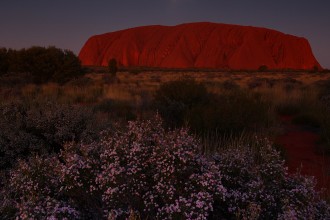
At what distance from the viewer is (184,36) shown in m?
114

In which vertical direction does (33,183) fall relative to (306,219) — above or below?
above

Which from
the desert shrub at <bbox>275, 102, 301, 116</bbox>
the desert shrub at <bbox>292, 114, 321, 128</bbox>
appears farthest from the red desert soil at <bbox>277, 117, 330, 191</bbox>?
the desert shrub at <bbox>275, 102, 301, 116</bbox>

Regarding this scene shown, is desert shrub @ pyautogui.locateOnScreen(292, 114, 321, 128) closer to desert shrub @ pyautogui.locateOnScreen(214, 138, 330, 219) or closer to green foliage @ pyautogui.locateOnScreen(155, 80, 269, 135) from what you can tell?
green foliage @ pyautogui.locateOnScreen(155, 80, 269, 135)

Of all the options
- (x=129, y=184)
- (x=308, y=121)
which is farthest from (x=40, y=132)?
(x=308, y=121)

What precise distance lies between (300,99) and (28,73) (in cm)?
1547

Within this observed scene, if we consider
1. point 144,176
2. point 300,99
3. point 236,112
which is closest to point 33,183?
point 144,176

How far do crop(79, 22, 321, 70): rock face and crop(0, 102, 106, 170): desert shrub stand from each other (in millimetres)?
97556

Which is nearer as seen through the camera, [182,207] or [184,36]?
[182,207]

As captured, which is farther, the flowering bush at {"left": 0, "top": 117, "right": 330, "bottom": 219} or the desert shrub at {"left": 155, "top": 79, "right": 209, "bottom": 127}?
the desert shrub at {"left": 155, "top": 79, "right": 209, "bottom": 127}

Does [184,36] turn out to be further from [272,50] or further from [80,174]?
[80,174]

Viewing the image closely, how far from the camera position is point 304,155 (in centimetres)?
782

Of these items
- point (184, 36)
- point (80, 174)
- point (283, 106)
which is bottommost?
point (283, 106)

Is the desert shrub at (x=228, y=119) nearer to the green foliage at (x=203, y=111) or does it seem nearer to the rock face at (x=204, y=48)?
the green foliage at (x=203, y=111)

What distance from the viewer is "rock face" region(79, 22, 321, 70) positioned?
10444 cm
